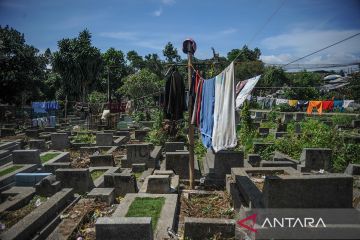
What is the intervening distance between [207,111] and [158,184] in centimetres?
205

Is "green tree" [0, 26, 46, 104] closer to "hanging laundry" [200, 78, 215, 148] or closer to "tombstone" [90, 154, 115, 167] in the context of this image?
"tombstone" [90, 154, 115, 167]

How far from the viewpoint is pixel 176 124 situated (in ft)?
50.0

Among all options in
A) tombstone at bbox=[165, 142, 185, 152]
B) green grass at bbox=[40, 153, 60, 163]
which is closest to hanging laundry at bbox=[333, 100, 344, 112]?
tombstone at bbox=[165, 142, 185, 152]

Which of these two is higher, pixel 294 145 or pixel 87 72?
pixel 87 72

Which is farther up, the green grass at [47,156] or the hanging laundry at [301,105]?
the hanging laundry at [301,105]

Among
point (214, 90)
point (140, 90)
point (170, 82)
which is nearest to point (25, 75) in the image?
point (140, 90)

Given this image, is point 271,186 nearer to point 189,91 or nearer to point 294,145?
point 189,91

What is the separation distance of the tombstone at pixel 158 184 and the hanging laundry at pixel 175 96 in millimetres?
1985

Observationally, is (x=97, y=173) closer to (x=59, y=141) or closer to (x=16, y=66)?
(x=59, y=141)

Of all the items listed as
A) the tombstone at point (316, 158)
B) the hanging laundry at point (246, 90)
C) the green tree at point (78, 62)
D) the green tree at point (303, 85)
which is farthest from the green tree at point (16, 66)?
the green tree at point (303, 85)

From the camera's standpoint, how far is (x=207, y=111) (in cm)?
678

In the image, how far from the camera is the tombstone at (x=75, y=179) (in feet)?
25.5

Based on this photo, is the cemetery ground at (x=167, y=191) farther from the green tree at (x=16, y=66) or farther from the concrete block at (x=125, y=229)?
the green tree at (x=16, y=66)

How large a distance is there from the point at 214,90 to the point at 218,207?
2.65m
